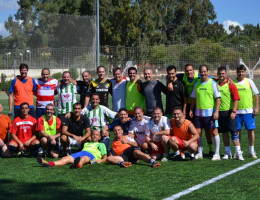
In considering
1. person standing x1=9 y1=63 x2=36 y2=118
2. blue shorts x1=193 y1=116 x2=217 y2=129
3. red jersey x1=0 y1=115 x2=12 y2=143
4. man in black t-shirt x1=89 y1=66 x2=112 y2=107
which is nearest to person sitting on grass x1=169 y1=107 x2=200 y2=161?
blue shorts x1=193 y1=116 x2=217 y2=129

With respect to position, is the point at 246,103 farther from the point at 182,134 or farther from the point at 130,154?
the point at 130,154

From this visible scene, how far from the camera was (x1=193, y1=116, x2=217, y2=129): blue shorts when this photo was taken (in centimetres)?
772

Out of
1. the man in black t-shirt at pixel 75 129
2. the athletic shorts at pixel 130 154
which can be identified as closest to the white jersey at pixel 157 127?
the athletic shorts at pixel 130 154

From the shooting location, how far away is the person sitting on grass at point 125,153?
23.6ft

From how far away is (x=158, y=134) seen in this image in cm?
770

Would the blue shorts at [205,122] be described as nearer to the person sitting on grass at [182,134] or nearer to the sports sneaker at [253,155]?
the person sitting on grass at [182,134]

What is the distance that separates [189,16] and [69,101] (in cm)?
5150

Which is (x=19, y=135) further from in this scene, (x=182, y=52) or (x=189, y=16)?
(x=189, y=16)

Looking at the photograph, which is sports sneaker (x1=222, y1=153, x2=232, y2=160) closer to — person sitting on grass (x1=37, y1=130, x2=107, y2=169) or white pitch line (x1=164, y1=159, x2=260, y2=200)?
white pitch line (x1=164, y1=159, x2=260, y2=200)

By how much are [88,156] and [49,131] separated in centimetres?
143

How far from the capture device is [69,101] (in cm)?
887

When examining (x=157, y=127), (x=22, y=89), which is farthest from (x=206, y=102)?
(x=22, y=89)

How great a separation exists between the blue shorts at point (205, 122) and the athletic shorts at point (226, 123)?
0.75 ft

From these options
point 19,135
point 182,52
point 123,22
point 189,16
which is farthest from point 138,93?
point 189,16
